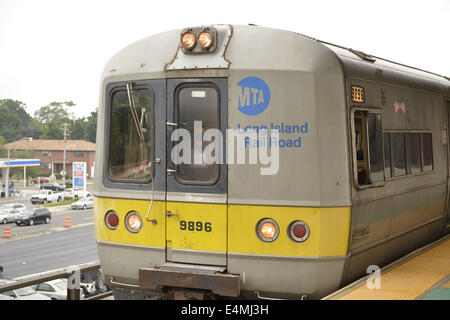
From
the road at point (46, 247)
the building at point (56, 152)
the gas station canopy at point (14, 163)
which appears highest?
the building at point (56, 152)

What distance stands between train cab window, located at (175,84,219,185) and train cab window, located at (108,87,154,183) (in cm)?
32

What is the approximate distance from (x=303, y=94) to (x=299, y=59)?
323 millimetres

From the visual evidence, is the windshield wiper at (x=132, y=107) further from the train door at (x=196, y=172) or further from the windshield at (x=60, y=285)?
the windshield at (x=60, y=285)

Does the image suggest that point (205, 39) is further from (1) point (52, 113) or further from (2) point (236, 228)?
(1) point (52, 113)

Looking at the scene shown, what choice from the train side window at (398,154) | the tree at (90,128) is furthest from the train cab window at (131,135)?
the tree at (90,128)

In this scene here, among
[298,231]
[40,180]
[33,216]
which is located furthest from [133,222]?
[40,180]

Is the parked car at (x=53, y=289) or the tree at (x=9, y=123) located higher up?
the tree at (x=9, y=123)

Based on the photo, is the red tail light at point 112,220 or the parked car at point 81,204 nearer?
the red tail light at point 112,220

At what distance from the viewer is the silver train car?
15.9ft

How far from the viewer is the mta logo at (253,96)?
4918 millimetres

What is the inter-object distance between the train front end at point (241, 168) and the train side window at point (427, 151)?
2645mm

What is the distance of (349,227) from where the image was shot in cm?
496

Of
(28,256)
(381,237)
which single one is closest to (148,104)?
(381,237)
